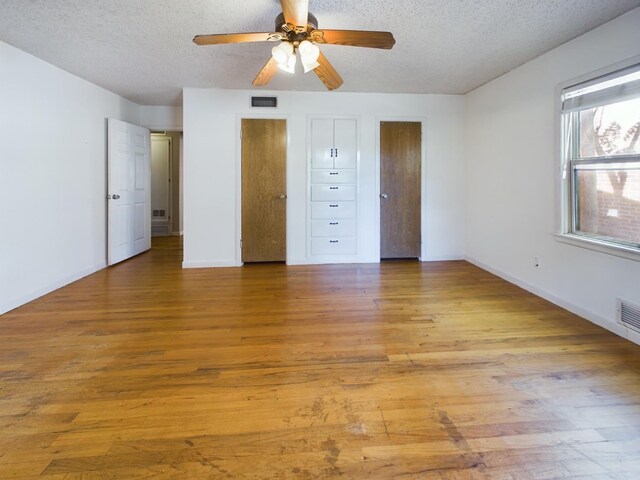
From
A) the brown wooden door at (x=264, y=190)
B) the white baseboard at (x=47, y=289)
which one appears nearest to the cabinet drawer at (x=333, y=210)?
the brown wooden door at (x=264, y=190)

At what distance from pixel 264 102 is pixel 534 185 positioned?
339 cm

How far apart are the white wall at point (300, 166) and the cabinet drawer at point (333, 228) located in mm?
133

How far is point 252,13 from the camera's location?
2.64m

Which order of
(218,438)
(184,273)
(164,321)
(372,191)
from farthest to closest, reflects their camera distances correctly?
(372,191) → (184,273) → (164,321) → (218,438)

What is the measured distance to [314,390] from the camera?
6.43 feet

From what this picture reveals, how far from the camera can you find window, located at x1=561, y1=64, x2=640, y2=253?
266 cm

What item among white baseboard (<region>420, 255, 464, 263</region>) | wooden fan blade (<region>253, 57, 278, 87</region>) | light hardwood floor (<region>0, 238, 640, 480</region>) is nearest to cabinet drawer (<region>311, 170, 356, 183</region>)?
white baseboard (<region>420, 255, 464, 263</region>)

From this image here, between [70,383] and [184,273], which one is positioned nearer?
[70,383]

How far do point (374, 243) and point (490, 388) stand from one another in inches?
134

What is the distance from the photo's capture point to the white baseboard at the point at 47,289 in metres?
3.19

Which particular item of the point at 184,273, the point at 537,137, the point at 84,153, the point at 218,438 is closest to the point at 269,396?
the point at 218,438

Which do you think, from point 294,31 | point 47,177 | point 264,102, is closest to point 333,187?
point 264,102

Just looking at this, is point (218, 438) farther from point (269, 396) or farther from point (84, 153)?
point (84, 153)

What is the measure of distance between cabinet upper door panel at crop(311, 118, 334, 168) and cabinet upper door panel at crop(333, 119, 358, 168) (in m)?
0.07
